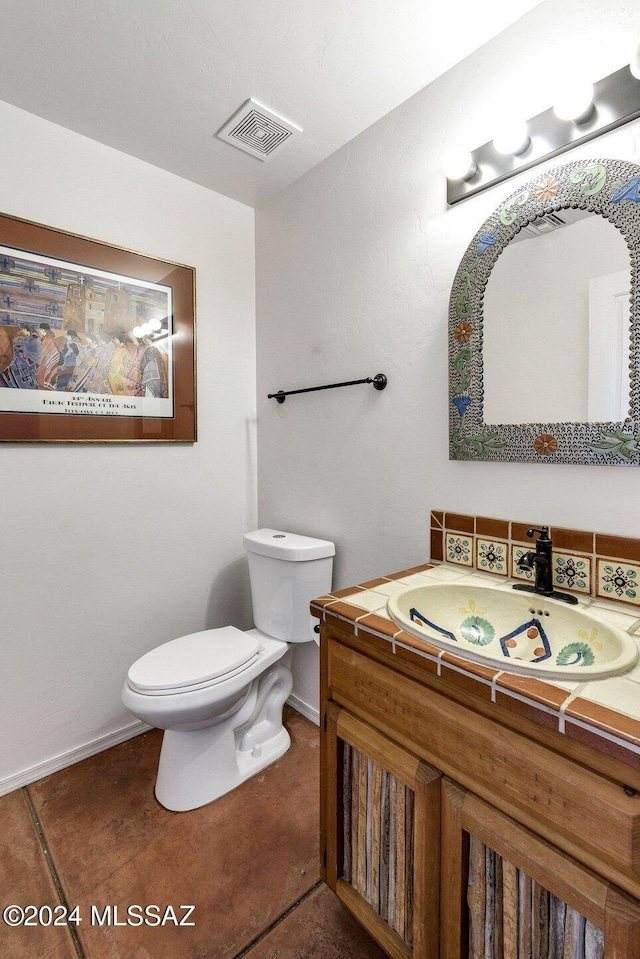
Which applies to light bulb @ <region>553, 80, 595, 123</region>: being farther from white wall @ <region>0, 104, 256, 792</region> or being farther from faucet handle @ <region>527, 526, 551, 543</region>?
white wall @ <region>0, 104, 256, 792</region>

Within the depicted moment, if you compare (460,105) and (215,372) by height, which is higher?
(460,105)

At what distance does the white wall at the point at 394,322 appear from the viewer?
1.14m

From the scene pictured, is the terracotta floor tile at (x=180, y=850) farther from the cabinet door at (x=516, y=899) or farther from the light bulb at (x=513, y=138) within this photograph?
the light bulb at (x=513, y=138)

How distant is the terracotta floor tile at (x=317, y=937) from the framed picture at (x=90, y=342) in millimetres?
1634

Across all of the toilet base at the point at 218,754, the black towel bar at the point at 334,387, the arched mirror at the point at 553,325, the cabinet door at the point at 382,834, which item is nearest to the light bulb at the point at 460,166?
the arched mirror at the point at 553,325

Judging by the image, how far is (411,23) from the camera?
1230 millimetres

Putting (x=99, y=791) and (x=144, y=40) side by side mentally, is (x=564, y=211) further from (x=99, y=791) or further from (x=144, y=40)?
(x=99, y=791)

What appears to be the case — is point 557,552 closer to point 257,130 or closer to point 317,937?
point 317,937

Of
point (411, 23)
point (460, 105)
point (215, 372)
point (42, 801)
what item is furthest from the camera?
point (215, 372)

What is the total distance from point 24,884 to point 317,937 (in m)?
0.84

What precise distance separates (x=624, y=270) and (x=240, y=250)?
1.70m

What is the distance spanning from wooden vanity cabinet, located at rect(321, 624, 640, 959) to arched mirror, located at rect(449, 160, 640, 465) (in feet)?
2.26

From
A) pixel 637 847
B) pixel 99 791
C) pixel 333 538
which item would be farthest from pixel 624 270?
pixel 99 791

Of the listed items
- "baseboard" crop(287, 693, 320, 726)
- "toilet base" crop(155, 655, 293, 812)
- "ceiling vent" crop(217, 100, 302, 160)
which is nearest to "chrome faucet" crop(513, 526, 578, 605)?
"toilet base" crop(155, 655, 293, 812)
